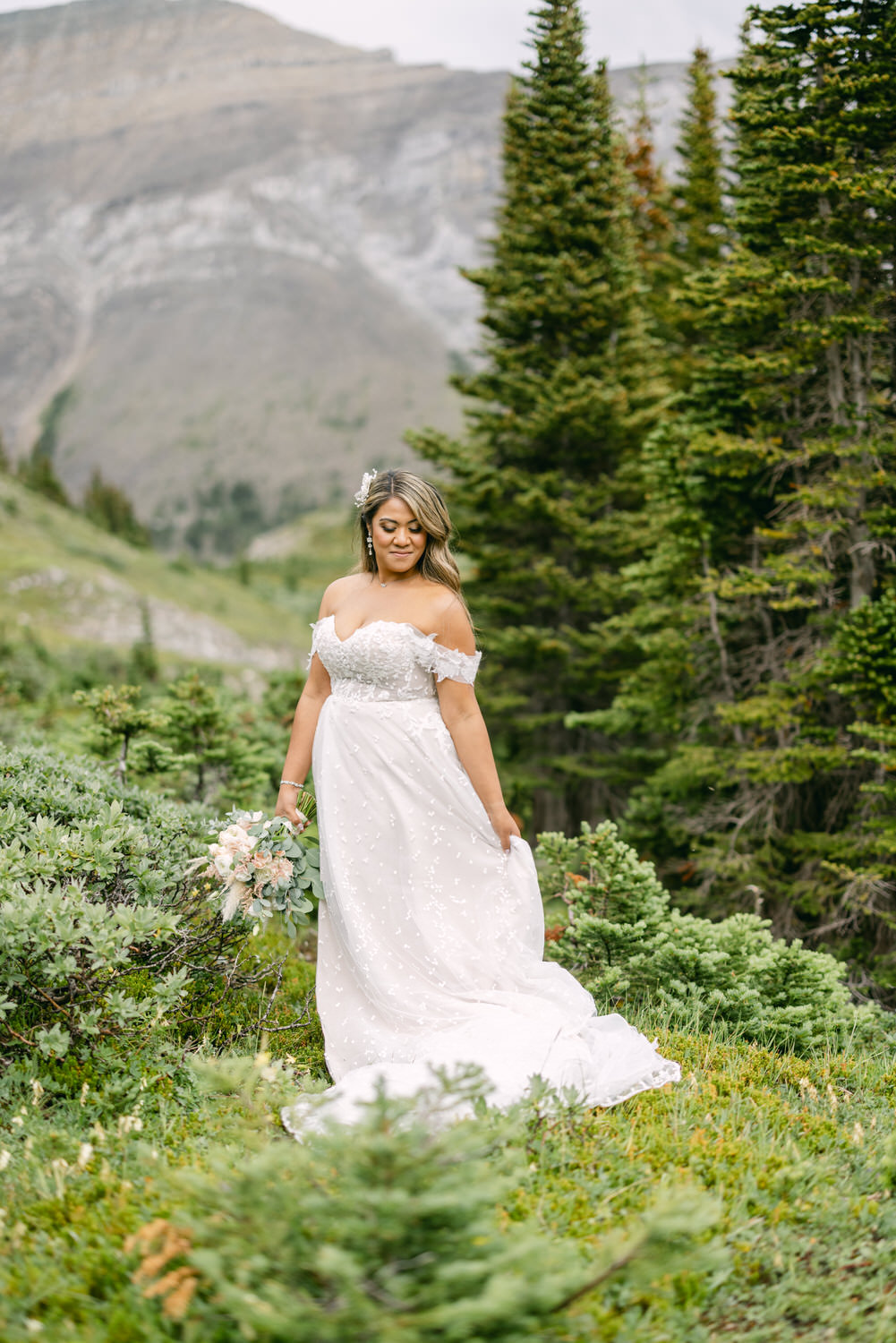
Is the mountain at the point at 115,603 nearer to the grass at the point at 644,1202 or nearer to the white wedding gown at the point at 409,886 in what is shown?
the white wedding gown at the point at 409,886

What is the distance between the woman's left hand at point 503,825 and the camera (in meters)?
4.59

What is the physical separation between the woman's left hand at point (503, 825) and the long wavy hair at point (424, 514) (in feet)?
4.00

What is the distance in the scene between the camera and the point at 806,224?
9570 millimetres

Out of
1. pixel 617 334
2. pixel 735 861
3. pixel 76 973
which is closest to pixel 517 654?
pixel 617 334

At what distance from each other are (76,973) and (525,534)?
47.3ft

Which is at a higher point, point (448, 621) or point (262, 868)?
point (448, 621)

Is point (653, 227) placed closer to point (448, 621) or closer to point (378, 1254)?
point (448, 621)

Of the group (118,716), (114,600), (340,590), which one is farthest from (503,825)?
(114,600)

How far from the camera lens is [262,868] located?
4.28m

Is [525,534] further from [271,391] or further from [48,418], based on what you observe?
[48,418]

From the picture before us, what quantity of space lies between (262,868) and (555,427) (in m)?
13.1

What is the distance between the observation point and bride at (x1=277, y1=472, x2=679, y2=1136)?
13.8 ft

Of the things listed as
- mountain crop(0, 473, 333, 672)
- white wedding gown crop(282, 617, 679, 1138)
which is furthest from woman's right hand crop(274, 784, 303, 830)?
mountain crop(0, 473, 333, 672)

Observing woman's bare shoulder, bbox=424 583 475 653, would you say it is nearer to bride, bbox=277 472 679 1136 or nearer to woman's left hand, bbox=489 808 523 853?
bride, bbox=277 472 679 1136
